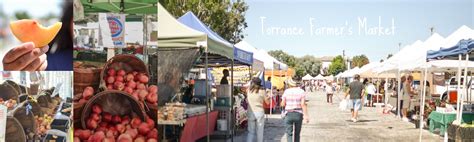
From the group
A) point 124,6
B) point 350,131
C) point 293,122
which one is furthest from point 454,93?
point 124,6

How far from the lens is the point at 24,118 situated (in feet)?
12.1

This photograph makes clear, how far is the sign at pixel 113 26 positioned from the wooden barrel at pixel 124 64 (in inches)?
6.0

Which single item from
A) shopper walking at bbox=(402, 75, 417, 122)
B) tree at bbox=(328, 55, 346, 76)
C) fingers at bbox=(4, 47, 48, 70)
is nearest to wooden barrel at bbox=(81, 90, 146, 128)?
fingers at bbox=(4, 47, 48, 70)

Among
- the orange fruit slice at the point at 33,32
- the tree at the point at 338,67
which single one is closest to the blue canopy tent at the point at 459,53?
the orange fruit slice at the point at 33,32

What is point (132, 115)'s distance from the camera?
14.2 ft

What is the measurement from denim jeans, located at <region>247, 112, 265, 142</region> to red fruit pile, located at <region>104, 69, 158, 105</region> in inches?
A: 219

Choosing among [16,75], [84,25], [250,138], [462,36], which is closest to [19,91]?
[16,75]

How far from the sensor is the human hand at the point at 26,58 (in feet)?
11.9

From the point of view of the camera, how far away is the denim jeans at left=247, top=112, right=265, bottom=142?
32.1 feet

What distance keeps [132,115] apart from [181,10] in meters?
19.1

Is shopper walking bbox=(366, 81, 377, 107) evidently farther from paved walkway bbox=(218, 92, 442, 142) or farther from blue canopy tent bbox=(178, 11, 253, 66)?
blue canopy tent bbox=(178, 11, 253, 66)

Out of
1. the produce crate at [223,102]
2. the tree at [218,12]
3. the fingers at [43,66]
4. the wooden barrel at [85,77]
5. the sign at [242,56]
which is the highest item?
the tree at [218,12]

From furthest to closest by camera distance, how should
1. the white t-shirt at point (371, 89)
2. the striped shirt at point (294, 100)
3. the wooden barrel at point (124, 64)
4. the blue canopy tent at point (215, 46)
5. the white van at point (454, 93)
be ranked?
the white t-shirt at point (371, 89), the white van at point (454, 93), the striped shirt at point (294, 100), the blue canopy tent at point (215, 46), the wooden barrel at point (124, 64)

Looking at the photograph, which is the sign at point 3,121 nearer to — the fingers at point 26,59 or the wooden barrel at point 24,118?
the wooden barrel at point 24,118
